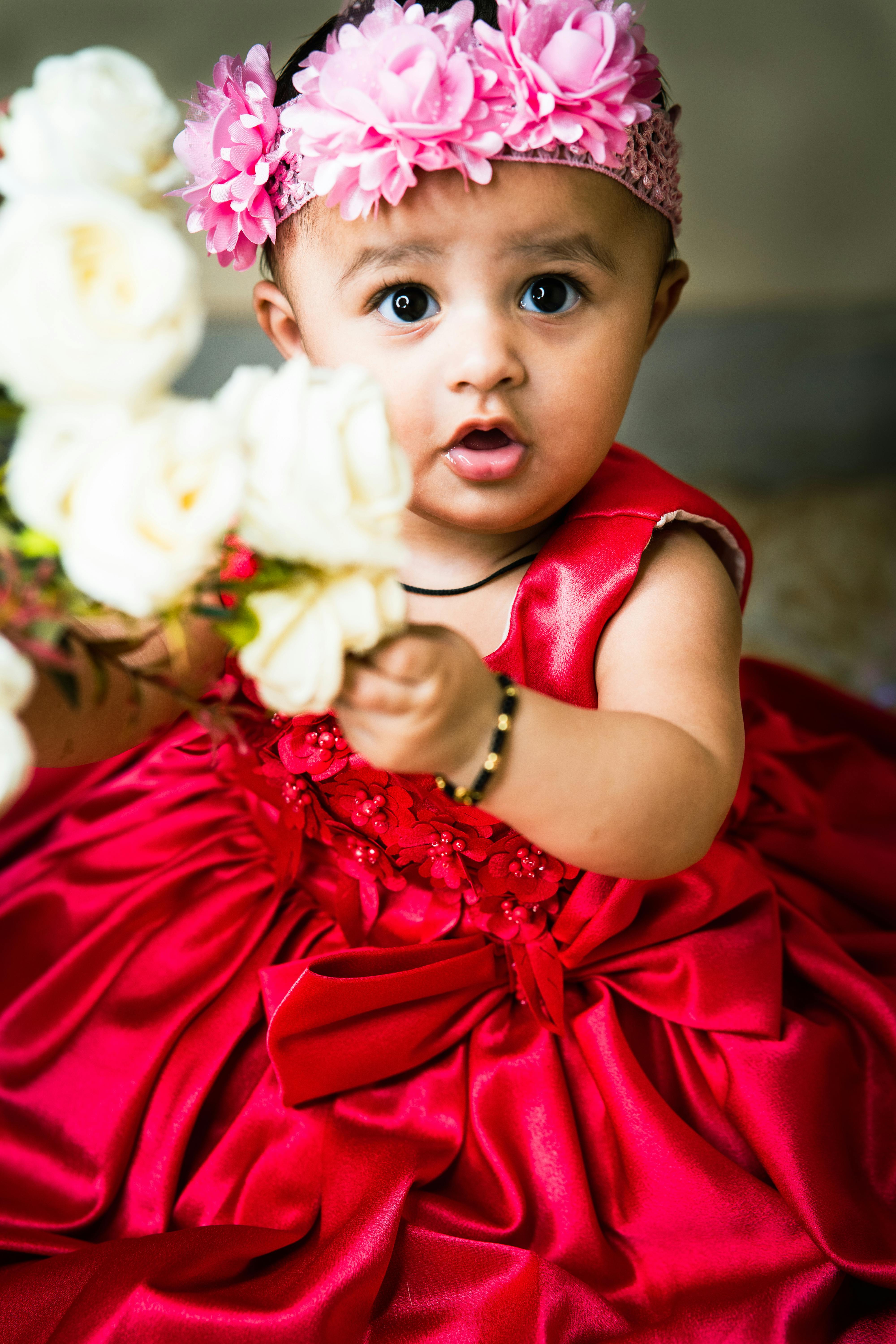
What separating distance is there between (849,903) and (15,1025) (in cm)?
74

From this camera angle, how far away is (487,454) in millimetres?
733

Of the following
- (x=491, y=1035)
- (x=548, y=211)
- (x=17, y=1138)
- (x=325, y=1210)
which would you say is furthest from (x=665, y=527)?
(x=17, y=1138)

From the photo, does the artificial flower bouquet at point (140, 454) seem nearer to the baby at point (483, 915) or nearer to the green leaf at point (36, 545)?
the green leaf at point (36, 545)

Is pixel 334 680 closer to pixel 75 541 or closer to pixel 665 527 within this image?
pixel 75 541

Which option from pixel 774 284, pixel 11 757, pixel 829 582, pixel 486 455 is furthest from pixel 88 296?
pixel 774 284

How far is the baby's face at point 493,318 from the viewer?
0.69 meters

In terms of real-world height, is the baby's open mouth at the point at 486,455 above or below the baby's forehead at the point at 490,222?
below

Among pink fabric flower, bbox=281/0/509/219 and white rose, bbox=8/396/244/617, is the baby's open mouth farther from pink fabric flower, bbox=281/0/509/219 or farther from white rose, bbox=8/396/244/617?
white rose, bbox=8/396/244/617

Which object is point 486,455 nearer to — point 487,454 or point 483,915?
point 487,454

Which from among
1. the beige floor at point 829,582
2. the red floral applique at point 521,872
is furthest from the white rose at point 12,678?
the beige floor at point 829,582

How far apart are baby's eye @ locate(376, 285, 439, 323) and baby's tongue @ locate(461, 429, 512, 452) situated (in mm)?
82

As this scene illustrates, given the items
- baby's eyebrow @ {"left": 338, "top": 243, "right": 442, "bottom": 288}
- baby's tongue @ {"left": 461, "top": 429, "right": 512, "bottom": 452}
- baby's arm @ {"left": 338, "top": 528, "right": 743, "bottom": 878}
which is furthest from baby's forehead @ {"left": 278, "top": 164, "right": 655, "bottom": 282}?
baby's arm @ {"left": 338, "top": 528, "right": 743, "bottom": 878}

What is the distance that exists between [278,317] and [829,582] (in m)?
1.18

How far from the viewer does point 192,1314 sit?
0.63 m
